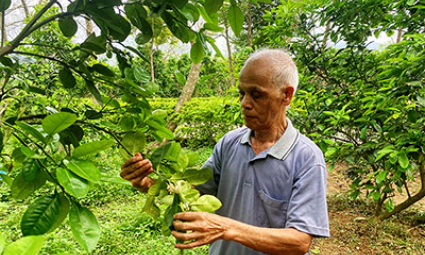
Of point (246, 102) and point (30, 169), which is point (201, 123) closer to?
point (246, 102)

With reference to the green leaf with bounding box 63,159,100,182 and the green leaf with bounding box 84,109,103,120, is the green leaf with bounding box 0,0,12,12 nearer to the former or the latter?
the green leaf with bounding box 84,109,103,120

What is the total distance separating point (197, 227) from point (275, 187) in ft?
1.84

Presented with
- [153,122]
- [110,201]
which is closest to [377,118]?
[153,122]

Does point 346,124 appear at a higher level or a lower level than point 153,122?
lower

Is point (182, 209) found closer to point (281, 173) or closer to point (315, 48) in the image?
point (281, 173)

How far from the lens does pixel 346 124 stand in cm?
260

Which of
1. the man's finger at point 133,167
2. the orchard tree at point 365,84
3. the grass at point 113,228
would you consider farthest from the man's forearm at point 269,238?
the grass at point 113,228

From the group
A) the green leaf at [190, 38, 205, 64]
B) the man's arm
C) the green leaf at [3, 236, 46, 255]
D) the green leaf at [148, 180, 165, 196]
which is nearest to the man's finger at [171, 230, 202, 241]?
the man's arm

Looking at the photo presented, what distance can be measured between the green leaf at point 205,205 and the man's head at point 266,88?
1.83 ft

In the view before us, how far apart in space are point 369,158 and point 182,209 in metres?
2.13

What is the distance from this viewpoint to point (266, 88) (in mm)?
1202

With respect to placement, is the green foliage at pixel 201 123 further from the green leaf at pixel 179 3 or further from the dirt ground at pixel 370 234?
the green leaf at pixel 179 3

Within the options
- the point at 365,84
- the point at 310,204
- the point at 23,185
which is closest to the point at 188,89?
the point at 365,84

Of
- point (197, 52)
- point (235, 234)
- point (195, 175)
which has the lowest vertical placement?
point (235, 234)
